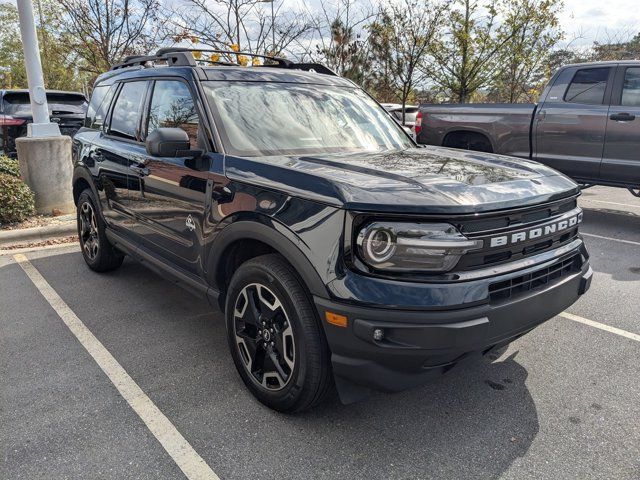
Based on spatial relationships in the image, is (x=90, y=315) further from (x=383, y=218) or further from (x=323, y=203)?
(x=383, y=218)

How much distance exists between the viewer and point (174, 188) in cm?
333

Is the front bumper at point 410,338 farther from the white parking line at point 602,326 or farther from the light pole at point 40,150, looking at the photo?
the light pole at point 40,150

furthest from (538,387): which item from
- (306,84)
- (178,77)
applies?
(178,77)

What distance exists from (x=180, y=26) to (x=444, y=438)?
1150 cm

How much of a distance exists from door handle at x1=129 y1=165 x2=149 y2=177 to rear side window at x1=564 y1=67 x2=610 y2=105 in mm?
6145

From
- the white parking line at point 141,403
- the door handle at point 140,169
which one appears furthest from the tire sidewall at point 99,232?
the door handle at point 140,169

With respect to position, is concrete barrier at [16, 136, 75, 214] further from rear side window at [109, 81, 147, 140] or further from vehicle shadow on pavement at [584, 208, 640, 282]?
vehicle shadow on pavement at [584, 208, 640, 282]

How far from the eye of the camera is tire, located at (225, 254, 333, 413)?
7.81 ft

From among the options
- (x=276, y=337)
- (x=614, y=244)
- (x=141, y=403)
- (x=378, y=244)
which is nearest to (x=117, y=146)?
(x=141, y=403)

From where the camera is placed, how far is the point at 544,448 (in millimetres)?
2404

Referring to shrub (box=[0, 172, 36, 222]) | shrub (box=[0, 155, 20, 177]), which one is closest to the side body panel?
shrub (box=[0, 172, 36, 222])

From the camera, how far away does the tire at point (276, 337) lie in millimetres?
2381

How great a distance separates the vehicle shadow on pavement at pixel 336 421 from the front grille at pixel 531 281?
351 mm

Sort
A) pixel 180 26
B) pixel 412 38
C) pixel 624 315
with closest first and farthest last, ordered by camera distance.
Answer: pixel 624 315
pixel 180 26
pixel 412 38
